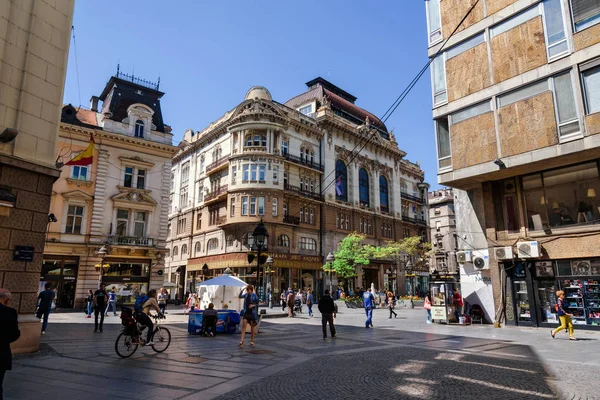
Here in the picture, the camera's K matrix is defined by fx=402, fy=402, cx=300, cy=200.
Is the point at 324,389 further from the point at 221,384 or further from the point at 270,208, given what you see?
the point at 270,208

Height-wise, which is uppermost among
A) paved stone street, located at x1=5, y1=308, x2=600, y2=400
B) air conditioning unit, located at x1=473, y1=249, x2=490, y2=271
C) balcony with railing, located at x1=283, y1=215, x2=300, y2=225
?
balcony with railing, located at x1=283, y1=215, x2=300, y2=225

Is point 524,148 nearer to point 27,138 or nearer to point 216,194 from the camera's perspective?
point 27,138

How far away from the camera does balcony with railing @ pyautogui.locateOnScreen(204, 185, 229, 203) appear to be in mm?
42247

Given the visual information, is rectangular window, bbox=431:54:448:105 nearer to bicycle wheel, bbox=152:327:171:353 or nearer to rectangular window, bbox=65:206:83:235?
bicycle wheel, bbox=152:327:171:353

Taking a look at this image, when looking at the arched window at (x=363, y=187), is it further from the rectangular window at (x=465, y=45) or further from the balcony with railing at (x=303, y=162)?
the rectangular window at (x=465, y=45)

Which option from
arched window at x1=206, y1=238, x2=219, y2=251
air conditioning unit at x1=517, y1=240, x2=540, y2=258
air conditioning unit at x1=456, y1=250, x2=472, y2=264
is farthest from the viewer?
arched window at x1=206, y1=238, x2=219, y2=251

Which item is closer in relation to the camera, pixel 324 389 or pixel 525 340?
pixel 324 389

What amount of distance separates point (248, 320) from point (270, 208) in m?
28.4

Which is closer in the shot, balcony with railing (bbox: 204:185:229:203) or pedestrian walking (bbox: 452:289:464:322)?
pedestrian walking (bbox: 452:289:464:322)

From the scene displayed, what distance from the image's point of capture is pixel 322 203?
45.7 m

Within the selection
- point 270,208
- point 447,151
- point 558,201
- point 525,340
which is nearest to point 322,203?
point 270,208

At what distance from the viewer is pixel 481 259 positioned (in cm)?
1906

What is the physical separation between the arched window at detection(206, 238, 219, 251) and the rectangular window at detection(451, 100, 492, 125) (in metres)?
29.8

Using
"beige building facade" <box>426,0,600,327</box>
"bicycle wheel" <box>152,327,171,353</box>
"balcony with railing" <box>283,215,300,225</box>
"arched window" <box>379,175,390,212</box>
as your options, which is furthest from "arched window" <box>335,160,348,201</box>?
"bicycle wheel" <box>152,327,171,353</box>
